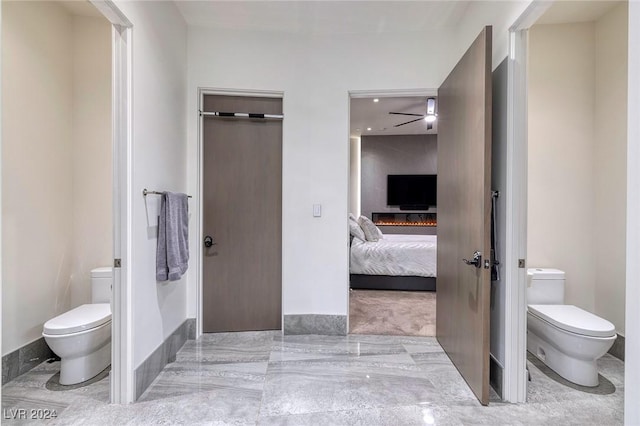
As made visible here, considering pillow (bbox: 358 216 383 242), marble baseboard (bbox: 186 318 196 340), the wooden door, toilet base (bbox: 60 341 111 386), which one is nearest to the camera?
toilet base (bbox: 60 341 111 386)

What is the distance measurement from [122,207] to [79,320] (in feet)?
2.76

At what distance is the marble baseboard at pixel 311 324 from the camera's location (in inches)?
111

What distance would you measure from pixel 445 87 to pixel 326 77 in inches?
40.1

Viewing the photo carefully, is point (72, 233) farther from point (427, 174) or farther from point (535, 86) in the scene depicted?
point (427, 174)

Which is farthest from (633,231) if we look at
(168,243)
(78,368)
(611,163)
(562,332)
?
(78,368)

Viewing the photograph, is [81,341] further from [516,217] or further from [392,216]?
[392,216]

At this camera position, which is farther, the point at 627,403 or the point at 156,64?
the point at 156,64

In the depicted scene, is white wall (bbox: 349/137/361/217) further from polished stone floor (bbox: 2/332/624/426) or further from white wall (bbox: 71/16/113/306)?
white wall (bbox: 71/16/113/306)

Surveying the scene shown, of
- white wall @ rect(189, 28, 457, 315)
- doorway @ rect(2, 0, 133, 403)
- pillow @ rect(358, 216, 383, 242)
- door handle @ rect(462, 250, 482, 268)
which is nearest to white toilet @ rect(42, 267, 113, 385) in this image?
doorway @ rect(2, 0, 133, 403)

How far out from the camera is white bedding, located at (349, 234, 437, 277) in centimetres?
414

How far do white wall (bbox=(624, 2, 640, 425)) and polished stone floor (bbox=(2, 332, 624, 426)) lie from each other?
2.50ft

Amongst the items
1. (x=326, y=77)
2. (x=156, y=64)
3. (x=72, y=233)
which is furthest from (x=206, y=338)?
(x=326, y=77)

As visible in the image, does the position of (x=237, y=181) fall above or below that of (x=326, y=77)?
below

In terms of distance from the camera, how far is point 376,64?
110 inches
